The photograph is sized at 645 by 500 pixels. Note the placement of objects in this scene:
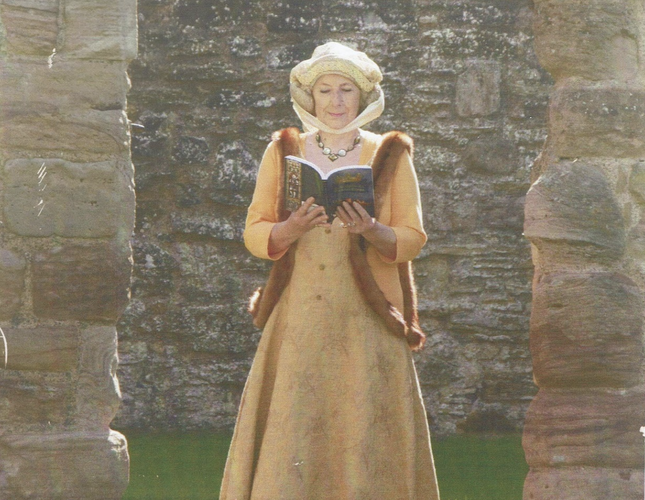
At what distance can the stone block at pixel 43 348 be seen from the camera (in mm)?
3551

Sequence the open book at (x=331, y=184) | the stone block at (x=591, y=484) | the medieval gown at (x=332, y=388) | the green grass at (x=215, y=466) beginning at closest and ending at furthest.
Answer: the open book at (x=331, y=184) < the medieval gown at (x=332, y=388) < the stone block at (x=591, y=484) < the green grass at (x=215, y=466)

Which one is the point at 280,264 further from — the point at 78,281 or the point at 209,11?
the point at 209,11

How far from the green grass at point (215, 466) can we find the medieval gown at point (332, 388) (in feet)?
4.69

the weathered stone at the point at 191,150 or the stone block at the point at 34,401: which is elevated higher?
the weathered stone at the point at 191,150

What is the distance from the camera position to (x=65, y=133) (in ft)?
11.7

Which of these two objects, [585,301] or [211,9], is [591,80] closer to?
[585,301]

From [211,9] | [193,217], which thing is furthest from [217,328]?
[211,9]

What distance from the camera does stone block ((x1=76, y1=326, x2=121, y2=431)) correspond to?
11.8ft

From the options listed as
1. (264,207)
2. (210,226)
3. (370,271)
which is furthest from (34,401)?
(210,226)

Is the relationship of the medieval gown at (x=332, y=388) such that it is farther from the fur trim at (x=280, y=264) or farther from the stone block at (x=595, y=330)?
the stone block at (x=595, y=330)

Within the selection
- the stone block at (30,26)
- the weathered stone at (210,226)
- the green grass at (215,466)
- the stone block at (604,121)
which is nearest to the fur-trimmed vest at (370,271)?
the stone block at (604,121)

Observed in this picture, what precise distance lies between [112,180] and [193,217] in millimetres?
2403

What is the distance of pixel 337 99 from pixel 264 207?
15.0 inches

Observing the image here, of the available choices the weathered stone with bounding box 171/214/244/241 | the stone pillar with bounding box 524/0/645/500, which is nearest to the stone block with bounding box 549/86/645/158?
the stone pillar with bounding box 524/0/645/500
